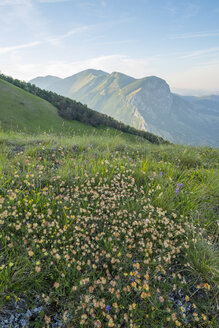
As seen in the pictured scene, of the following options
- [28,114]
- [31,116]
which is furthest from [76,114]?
[28,114]

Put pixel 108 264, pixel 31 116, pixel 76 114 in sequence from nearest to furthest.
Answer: pixel 108 264, pixel 31 116, pixel 76 114

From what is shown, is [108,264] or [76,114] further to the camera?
[76,114]

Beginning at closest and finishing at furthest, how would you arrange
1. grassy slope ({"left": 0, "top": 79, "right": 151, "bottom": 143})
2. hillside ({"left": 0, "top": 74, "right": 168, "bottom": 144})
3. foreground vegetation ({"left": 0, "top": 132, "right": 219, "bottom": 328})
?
foreground vegetation ({"left": 0, "top": 132, "right": 219, "bottom": 328}) → grassy slope ({"left": 0, "top": 79, "right": 151, "bottom": 143}) → hillside ({"left": 0, "top": 74, "right": 168, "bottom": 144})

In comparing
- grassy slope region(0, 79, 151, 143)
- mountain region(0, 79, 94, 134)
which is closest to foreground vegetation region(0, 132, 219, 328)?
grassy slope region(0, 79, 151, 143)

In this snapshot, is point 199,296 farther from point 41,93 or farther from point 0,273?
point 41,93

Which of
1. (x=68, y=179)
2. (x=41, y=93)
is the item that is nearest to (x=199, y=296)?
(x=68, y=179)

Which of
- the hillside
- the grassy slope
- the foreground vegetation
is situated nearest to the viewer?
the foreground vegetation

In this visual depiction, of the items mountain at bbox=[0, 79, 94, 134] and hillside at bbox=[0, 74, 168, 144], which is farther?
hillside at bbox=[0, 74, 168, 144]

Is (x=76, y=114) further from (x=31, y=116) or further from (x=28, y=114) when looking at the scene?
(x=28, y=114)

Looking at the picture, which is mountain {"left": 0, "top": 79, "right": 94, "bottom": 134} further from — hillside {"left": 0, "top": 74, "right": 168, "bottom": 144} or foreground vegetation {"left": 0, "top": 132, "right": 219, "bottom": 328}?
foreground vegetation {"left": 0, "top": 132, "right": 219, "bottom": 328}

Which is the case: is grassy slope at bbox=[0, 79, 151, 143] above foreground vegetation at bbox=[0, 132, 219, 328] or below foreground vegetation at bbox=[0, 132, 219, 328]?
above

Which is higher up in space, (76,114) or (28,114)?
(76,114)

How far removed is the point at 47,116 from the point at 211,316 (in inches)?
626

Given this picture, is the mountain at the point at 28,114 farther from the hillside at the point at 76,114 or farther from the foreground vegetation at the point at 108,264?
the foreground vegetation at the point at 108,264
